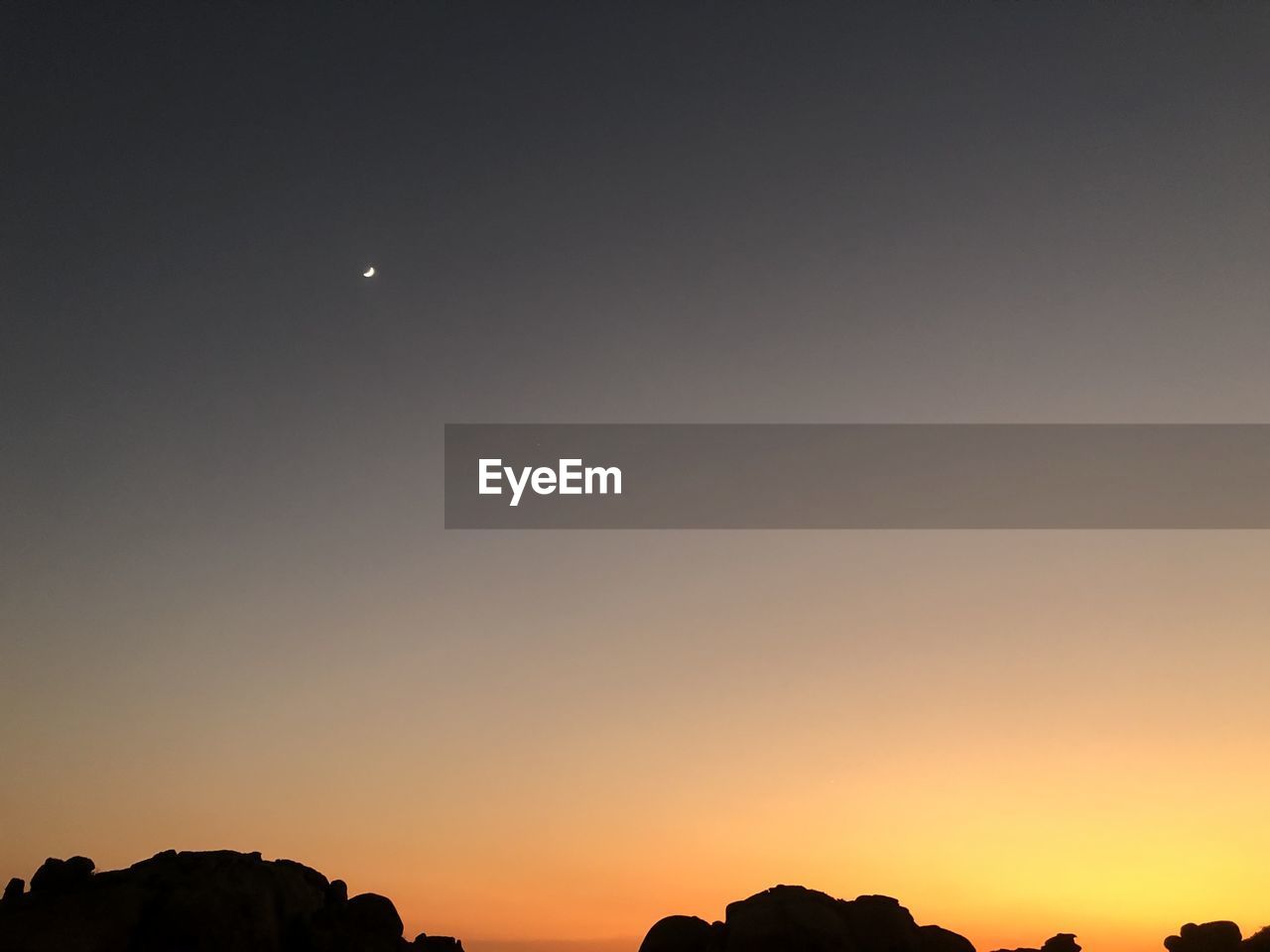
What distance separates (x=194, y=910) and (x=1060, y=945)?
72.1 m

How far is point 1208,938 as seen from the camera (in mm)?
91375

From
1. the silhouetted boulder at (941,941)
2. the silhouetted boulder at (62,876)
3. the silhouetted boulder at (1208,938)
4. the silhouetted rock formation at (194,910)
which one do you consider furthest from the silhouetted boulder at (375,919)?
the silhouetted boulder at (1208,938)

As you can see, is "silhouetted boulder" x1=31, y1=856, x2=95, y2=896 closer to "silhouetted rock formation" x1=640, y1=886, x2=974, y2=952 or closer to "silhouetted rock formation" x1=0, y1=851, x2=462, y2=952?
"silhouetted rock formation" x1=0, y1=851, x2=462, y2=952

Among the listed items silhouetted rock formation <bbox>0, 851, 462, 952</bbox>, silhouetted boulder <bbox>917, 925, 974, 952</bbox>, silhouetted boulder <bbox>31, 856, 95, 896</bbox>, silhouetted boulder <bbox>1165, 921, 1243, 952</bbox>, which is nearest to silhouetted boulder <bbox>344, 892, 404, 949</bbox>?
silhouetted rock formation <bbox>0, 851, 462, 952</bbox>

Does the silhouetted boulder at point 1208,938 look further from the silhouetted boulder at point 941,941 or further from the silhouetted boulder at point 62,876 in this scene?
the silhouetted boulder at point 62,876

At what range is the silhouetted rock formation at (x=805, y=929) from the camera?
3187 inches

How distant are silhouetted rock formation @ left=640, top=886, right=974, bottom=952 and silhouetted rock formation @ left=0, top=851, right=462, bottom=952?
2190cm

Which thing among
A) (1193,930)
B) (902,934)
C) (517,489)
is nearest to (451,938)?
(902,934)

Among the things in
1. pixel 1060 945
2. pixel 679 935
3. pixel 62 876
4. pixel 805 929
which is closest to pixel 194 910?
pixel 62 876

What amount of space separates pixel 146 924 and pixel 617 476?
4646cm

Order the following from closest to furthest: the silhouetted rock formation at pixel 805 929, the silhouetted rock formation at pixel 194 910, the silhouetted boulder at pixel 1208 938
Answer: the silhouetted rock formation at pixel 194 910, the silhouetted rock formation at pixel 805 929, the silhouetted boulder at pixel 1208 938

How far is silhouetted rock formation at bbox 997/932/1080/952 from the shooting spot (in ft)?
295

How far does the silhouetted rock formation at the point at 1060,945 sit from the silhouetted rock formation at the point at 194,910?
5312 centimetres

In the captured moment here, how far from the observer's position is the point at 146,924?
69000 millimetres
